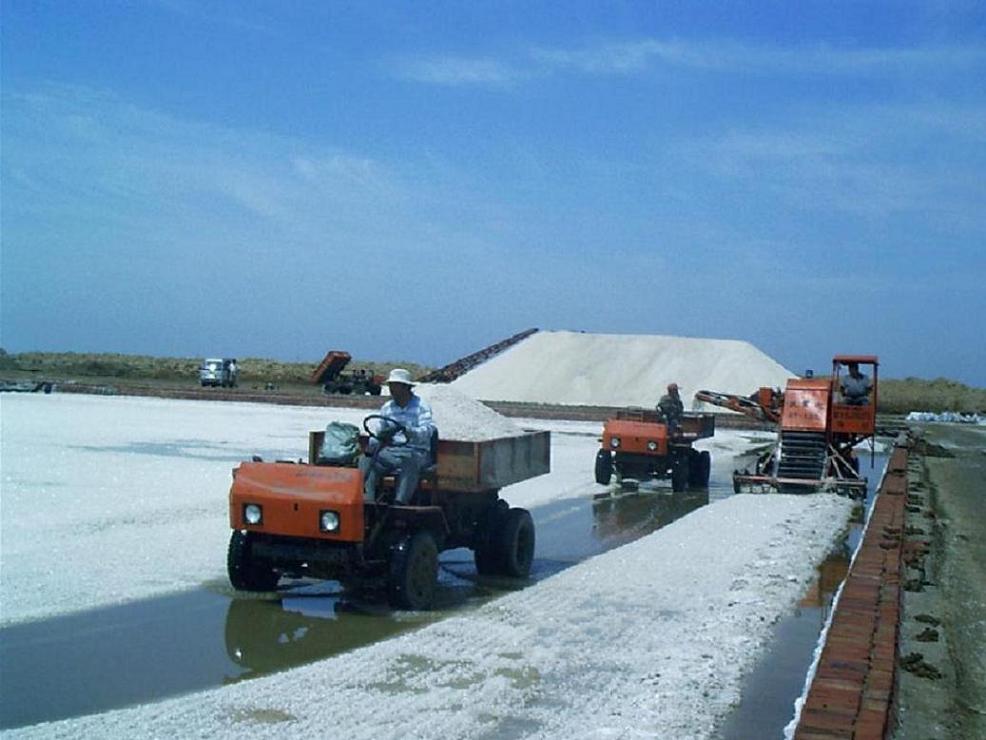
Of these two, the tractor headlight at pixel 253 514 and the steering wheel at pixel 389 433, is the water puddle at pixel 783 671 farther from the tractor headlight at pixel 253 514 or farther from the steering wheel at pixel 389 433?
the tractor headlight at pixel 253 514

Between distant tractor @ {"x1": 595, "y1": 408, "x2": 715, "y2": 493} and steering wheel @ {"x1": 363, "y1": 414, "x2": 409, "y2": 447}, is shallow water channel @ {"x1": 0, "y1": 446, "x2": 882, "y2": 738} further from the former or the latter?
distant tractor @ {"x1": 595, "y1": 408, "x2": 715, "y2": 493}

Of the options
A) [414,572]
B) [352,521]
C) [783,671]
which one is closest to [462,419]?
[414,572]

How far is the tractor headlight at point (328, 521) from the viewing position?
7.88 metres

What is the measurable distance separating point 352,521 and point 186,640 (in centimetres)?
135

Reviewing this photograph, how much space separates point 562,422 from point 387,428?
97.6 ft

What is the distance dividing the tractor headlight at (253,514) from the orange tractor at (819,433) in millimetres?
11567

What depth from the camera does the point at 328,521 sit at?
7898mm

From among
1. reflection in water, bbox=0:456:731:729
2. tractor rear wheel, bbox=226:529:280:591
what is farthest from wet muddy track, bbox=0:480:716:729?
tractor rear wheel, bbox=226:529:280:591

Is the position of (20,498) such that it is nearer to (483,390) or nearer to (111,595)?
(111,595)

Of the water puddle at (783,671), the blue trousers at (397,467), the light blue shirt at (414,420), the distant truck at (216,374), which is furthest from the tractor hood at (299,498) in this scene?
the distant truck at (216,374)

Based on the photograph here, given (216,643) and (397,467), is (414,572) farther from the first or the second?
(216,643)

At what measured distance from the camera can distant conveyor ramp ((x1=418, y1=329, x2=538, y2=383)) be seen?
172 ft

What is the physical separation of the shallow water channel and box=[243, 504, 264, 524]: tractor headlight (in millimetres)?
718

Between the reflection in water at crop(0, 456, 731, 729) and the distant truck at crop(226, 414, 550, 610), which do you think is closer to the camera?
the reflection in water at crop(0, 456, 731, 729)
